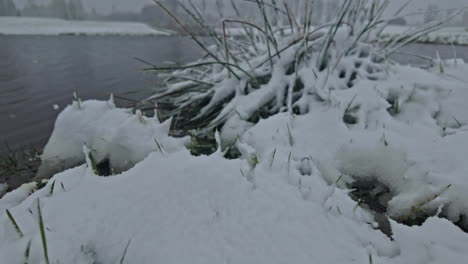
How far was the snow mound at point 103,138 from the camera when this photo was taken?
1.03m

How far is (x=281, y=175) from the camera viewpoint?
0.72 meters

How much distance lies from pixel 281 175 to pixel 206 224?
0.27 meters

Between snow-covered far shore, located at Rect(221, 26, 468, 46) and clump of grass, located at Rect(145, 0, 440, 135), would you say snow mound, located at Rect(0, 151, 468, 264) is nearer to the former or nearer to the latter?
clump of grass, located at Rect(145, 0, 440, 135)

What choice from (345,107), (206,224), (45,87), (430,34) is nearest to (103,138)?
(206,224)

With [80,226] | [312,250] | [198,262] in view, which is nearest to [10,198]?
[80,226]

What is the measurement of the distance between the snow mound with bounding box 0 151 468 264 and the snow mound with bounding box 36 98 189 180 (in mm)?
347

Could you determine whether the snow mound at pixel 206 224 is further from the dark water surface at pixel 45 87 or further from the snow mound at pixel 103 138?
the dark water surface at pixel 45 87

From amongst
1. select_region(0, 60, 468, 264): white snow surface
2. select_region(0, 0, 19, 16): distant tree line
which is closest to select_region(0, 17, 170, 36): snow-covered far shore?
select_region(0, 60, 468, 264): white snow surface

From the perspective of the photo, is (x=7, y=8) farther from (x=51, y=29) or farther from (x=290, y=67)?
(x=290, y=67)

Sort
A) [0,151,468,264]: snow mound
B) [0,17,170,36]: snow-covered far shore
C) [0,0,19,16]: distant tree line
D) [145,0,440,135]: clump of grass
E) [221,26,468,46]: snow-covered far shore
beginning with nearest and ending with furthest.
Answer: [0,151,468,264]: snow mound → [145,0,440,135]: clump of grass → [221,26,468,46]: snow-covered far shore → [0,17,170,36]: snow-covered far shore → [0,0,19,16]: distant tree line

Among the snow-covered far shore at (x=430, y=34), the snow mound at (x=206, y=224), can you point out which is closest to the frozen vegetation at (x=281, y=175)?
the snow mound at (x=206, y=224)

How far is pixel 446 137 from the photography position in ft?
3.01

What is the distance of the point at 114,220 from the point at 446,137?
1047 millimetres

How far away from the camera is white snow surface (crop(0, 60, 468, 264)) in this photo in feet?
1.64
